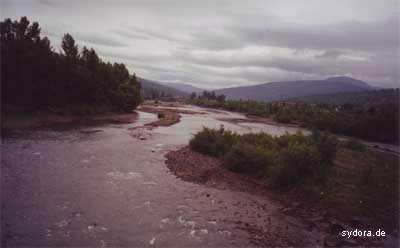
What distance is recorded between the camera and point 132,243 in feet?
31.5

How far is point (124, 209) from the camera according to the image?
40.3 feet

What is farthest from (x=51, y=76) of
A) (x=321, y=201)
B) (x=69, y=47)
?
(x=321, y=201)

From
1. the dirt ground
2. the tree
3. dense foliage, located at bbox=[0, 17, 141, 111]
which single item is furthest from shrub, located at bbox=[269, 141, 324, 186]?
the tree

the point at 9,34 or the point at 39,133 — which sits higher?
the point at 9,34

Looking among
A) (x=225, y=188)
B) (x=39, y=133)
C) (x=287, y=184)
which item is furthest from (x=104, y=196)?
(x=39, y=133)

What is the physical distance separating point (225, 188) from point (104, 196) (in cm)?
588

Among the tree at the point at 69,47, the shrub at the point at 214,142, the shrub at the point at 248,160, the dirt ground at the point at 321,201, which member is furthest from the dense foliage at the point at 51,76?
the shrub at the point at 248,160

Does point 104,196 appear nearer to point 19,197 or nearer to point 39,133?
point 19,197

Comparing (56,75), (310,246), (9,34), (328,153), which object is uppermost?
(9,34)

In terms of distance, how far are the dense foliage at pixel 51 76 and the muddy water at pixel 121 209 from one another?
22903 millimetres

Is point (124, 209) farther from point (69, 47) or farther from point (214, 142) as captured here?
point (69, 47)

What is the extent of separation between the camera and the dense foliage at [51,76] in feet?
129

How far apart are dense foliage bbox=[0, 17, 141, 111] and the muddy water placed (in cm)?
2290

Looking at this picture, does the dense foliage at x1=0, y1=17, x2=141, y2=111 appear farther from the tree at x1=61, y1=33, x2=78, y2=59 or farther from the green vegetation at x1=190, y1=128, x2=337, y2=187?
the green vegetation at x1=190, y1=128, x2=337, y2=187
